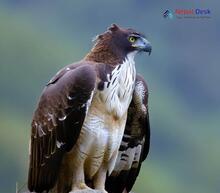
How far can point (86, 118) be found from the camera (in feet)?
14.1

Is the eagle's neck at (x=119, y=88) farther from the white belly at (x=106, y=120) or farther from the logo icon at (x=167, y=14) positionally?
the logo icon at (x=167, y=14)

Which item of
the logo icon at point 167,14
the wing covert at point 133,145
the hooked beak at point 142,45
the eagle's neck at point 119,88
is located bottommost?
the wing covert at point 133,145

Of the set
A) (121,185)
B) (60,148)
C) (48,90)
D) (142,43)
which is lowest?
(121,185)

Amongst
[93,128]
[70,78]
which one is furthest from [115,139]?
[70,78]

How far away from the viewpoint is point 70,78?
4293 mm

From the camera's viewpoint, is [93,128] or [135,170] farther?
[135,170]

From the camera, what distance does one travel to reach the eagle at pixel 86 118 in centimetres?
426

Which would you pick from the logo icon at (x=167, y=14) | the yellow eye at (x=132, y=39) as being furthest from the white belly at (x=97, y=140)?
the logo icon at (x=167, y=14)

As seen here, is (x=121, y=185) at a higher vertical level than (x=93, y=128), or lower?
lower

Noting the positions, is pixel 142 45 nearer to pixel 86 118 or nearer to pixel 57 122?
pixel 86 118

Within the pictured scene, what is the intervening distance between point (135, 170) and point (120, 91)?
0.71 m

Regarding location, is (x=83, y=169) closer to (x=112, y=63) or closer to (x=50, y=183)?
(x=50, y=183)

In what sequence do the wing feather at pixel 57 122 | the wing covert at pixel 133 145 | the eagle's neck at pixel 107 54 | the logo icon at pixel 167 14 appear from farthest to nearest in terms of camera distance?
1. the logo icon at pixel 167 14
2. the wing covert at pixel 133 145
3. the eagle's neck at pixel 107 54
4. the wing feather at pixel 57 122

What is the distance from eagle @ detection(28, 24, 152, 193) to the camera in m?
4.26
